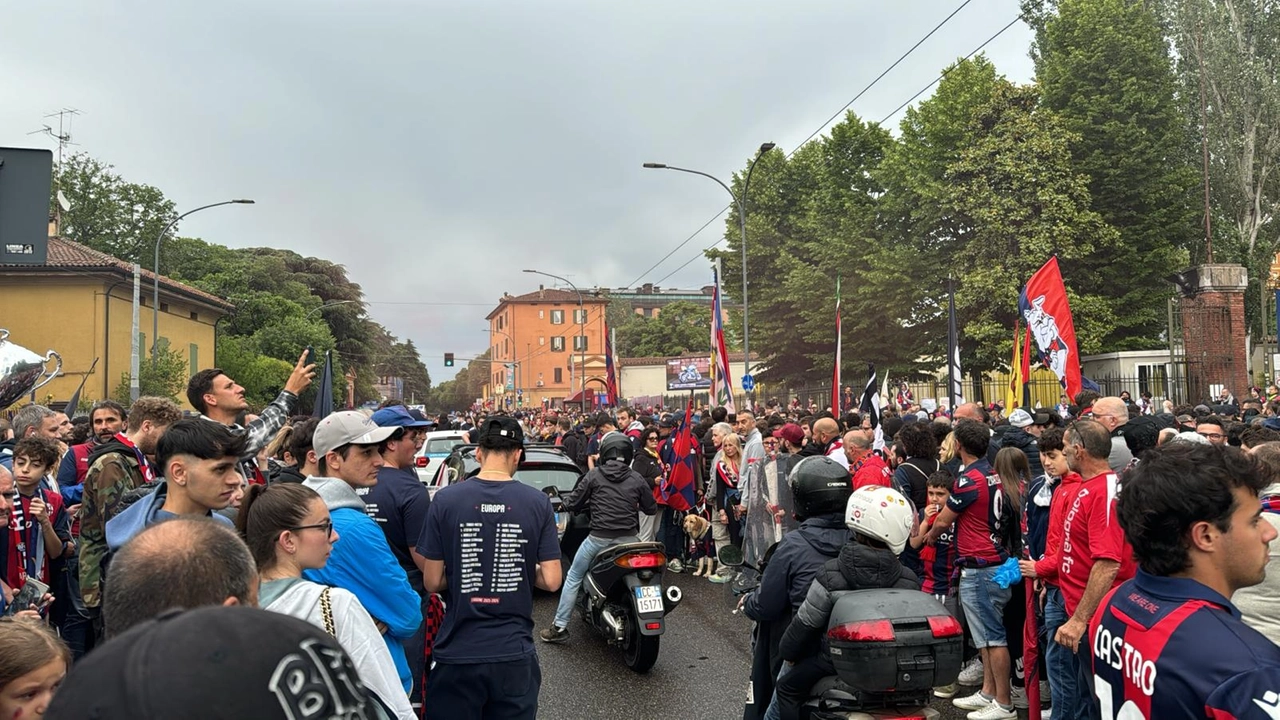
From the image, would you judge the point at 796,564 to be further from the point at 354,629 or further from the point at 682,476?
the point at 682,476

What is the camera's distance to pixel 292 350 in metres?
50.7

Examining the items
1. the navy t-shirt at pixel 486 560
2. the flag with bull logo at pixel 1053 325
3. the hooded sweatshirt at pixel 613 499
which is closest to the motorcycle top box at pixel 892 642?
the navy t-shirt at pixel 486 560

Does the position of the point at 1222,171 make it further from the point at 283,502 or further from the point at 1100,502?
the point at 283,502

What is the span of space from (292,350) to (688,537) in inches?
1683

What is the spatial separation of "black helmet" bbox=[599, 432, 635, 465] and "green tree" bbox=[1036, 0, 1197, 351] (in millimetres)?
28691

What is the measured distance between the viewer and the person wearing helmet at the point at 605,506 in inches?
314

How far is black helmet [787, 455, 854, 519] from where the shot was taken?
4227 mm

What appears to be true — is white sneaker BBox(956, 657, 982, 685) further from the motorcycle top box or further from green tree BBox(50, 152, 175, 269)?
green tree BBox(50, 152, 175, 269)

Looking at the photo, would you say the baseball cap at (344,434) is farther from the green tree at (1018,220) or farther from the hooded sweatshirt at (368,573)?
the green tree at (1018,220)

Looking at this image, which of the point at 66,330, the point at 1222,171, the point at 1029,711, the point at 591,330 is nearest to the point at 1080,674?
the point at 1029,711

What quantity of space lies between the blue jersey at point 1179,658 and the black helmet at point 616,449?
603 cm

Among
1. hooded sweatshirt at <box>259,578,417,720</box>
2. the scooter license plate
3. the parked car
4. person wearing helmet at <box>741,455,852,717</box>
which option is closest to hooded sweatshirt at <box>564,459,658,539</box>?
the scooter license plate

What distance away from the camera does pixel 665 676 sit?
733 cm

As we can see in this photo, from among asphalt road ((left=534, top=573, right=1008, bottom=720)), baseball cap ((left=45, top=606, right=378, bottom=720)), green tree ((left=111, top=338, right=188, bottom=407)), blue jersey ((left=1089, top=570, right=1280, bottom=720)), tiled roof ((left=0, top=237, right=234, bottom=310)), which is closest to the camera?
baseball cap ((left=45, top=606, right=378, bottom=720))
